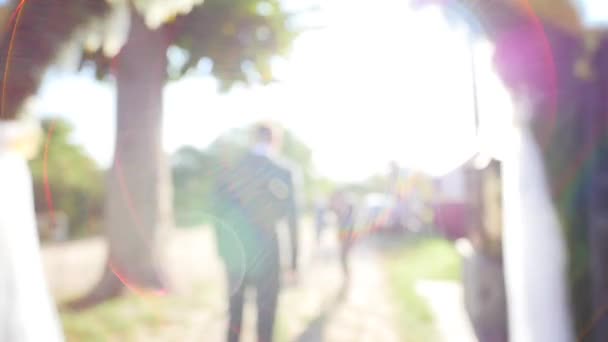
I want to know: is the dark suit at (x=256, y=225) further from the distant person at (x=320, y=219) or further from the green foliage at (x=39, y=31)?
the distant person at (x=320, y=219)

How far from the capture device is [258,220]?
2.39 m

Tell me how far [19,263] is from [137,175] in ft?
5.81

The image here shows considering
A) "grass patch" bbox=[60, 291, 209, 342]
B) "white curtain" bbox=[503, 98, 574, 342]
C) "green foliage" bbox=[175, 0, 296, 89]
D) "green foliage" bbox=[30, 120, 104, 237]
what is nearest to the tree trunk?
"grass patch" bbox=[60, 291, 209, 342]

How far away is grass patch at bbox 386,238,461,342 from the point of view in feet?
9.60

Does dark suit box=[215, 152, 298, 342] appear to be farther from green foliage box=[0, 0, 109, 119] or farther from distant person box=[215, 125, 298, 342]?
green foliage box=[0, 0, 109, 119]

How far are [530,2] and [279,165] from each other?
1917mm

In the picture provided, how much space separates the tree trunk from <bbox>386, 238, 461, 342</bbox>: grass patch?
2.22m

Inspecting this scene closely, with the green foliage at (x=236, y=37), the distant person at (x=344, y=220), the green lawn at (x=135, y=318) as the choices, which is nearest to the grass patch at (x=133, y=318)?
the green lawn at (x=135, y=318)

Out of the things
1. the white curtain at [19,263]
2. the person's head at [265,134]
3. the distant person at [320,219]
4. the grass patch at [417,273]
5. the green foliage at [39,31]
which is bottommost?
the grass patch at [417,273]

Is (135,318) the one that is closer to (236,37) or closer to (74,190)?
(236,37)

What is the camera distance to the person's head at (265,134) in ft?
7.82

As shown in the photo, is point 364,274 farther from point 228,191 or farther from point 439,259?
point 228,191

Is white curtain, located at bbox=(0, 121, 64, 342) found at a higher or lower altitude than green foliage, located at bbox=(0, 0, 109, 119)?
lower

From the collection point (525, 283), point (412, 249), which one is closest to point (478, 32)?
point (525, 283)
